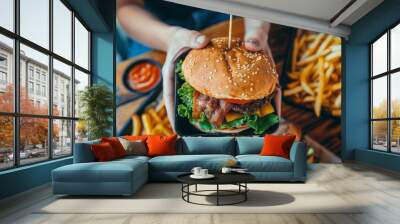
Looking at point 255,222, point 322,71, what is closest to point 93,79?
point 322,71

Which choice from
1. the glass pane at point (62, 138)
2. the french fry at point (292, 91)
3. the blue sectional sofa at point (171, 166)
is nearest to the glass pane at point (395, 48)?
the french fry at point (292, 91)

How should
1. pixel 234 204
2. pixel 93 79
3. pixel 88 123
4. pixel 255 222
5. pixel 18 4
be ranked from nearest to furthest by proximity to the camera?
1. pixel 255 222
2. pixel 234 204
3. pixel 18 4
4. pixel 88 123
5. pixel 93 79

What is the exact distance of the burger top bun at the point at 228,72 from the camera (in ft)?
26.2

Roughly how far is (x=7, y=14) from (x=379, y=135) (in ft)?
24.0

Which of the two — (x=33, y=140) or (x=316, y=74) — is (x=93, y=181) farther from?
(x=316, y=74)

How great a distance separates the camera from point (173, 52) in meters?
8.31

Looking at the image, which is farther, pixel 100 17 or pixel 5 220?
pixel 100 17

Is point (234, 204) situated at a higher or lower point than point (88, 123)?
lower

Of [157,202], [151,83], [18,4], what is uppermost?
[18,4]

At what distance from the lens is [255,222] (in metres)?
3.45

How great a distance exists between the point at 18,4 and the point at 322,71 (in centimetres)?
617

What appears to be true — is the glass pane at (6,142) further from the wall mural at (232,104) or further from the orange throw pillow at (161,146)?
the wall mural at (232,104)

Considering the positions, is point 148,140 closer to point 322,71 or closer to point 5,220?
point 5,220

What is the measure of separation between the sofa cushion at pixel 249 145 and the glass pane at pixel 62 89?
313 centimetres
